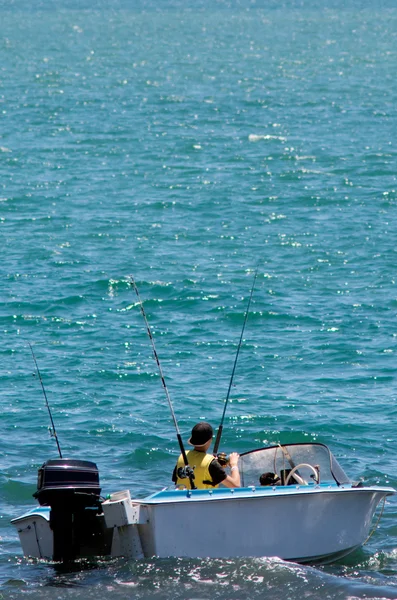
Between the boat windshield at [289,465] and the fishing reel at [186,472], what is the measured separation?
1.03 meters

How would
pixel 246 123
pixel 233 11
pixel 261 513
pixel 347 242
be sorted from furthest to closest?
pixel 233 11 → pixel 246 123 → pixel 347 242 → pixel 261 513

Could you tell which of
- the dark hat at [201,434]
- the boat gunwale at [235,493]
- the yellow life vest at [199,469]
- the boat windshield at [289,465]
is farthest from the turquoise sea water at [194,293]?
the dark hat at [201,434]

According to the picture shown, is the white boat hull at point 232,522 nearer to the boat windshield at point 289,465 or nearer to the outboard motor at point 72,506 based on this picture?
the outboard motor at point 72,506

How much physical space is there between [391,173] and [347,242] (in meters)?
9.88

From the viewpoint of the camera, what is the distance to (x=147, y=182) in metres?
33.9

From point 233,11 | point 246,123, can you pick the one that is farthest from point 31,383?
point 233,11

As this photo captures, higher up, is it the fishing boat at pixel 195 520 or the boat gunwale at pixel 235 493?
the boat gunwale at pixel 235 493

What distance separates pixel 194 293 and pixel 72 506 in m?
12.0

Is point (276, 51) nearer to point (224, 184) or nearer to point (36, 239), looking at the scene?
point (224, 184)

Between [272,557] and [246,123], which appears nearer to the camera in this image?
[272,557]

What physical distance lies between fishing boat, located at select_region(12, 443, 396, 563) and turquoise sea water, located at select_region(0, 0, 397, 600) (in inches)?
6.8

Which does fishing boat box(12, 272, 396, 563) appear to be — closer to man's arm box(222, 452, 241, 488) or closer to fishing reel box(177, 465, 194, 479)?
fishing reel box(177, 465, 194, 479)

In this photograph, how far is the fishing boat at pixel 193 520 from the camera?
9.80m

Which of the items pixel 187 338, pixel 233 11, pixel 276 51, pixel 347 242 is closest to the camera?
pixel 187 338
